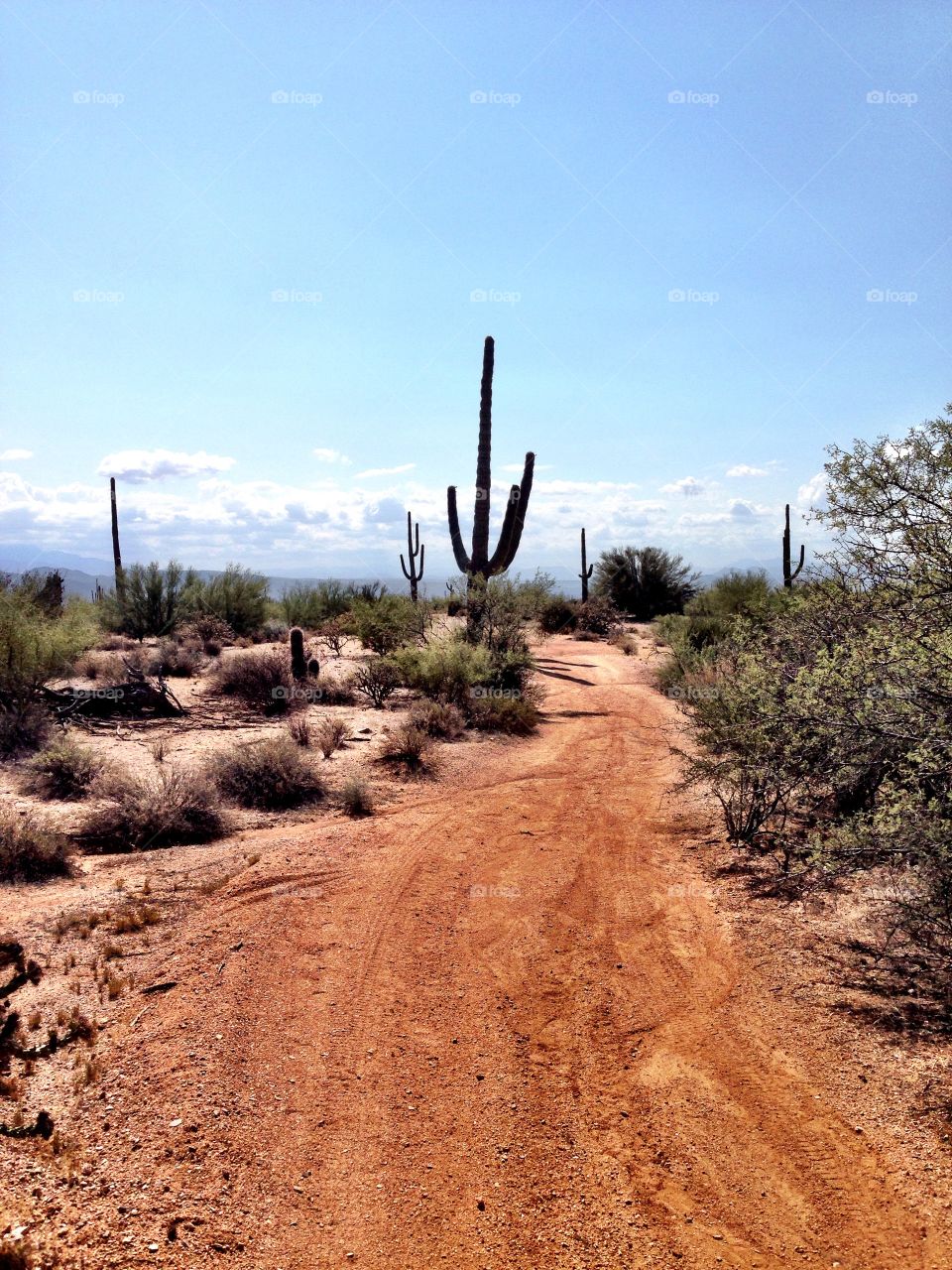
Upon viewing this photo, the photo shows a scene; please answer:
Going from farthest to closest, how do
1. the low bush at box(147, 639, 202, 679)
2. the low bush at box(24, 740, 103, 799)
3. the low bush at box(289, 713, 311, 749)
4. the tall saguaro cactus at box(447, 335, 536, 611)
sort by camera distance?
the tall saguaro cactus at box(447, 335, 536, 611), the low bush at box(147, 639, 202, 679), the low bush at box(289, 713, 311, 749), the low bush at box(24, 740, 103, 799)

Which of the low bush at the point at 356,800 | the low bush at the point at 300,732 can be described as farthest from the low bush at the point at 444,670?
the low bush at the point at 356,800

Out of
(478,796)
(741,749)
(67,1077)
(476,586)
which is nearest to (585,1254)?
(67,1077)

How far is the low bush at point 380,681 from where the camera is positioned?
1504cm

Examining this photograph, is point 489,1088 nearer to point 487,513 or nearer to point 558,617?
point 487,513

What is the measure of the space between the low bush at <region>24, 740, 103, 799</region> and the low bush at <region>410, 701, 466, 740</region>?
4.82 meters

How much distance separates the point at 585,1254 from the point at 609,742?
9886 mm

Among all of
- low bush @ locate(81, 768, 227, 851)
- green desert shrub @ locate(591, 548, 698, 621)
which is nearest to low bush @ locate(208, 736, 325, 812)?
low bush @ locate(81, 768, 227, 851)

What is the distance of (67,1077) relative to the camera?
13.8 feet

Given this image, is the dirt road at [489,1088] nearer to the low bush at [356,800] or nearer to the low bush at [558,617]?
the low bush at [356,800]

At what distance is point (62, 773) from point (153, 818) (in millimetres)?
1888

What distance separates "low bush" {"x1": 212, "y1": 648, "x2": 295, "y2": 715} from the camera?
14.4 meters

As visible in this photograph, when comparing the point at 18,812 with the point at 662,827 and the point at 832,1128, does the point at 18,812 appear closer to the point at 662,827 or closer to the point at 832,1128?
the point at 662,827

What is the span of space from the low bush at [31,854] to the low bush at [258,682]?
22.7 ft

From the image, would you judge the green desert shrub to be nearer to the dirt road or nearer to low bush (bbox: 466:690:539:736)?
low bush (bbox: 466:690:539:736)
